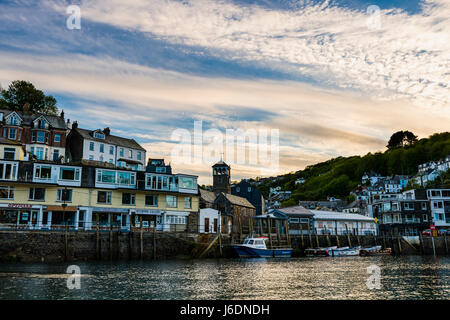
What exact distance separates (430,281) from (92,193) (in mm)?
41607

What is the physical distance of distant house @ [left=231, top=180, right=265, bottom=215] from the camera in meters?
93.9

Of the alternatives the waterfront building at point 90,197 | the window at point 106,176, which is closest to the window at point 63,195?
the waterfront building at point 90,197

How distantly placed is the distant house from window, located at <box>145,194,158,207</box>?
125 feet

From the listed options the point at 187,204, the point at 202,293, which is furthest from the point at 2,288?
the point at 187,204

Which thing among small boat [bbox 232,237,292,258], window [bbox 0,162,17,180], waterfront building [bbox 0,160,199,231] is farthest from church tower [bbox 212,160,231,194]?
window [bbox 0,162,17,180]

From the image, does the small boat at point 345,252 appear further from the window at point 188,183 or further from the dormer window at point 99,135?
the dormer window at point 99,135

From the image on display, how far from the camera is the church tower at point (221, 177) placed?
87.4 metres

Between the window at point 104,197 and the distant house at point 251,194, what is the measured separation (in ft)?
142

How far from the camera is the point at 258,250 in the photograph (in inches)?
2280

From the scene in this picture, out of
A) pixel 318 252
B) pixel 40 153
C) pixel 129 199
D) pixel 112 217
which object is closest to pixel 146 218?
pixel 129 199

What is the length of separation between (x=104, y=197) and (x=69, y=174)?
5.58 meters

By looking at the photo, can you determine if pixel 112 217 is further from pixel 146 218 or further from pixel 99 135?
pixel 99 135

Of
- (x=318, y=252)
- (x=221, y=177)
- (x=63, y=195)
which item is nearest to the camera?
(x=63, y=195)
